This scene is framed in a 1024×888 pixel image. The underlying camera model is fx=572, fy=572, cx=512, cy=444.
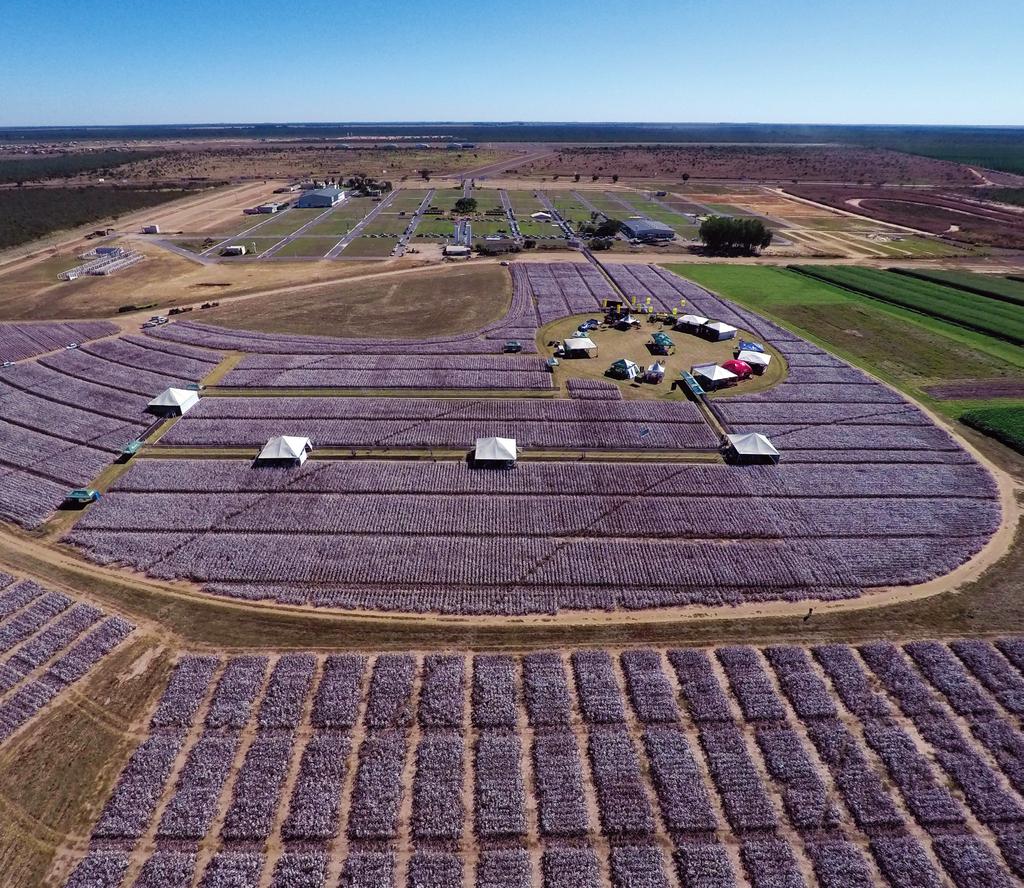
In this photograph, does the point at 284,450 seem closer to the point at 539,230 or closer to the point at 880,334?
the point at 880,334

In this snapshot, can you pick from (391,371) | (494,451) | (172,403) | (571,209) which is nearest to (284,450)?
(172,403)

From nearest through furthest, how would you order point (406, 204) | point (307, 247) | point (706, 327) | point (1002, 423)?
point (1002, 423) < point (706, 327) < point (307, 247) < point (406, 204)

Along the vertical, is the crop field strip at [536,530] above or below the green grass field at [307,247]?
below

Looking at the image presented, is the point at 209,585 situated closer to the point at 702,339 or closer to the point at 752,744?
the point at 752,744

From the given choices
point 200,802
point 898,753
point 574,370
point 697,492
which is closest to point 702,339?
point 574,370

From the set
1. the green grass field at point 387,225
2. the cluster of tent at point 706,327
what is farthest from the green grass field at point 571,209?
the cluster of tent at point 706,327

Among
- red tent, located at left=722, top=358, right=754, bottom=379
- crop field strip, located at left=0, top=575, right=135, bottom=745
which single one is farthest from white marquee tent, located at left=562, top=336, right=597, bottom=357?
crop field strip, located at left=0, top=575, right=135, bottom=745

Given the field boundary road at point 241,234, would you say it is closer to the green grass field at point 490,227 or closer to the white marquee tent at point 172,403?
the green grass field at point 490,227
